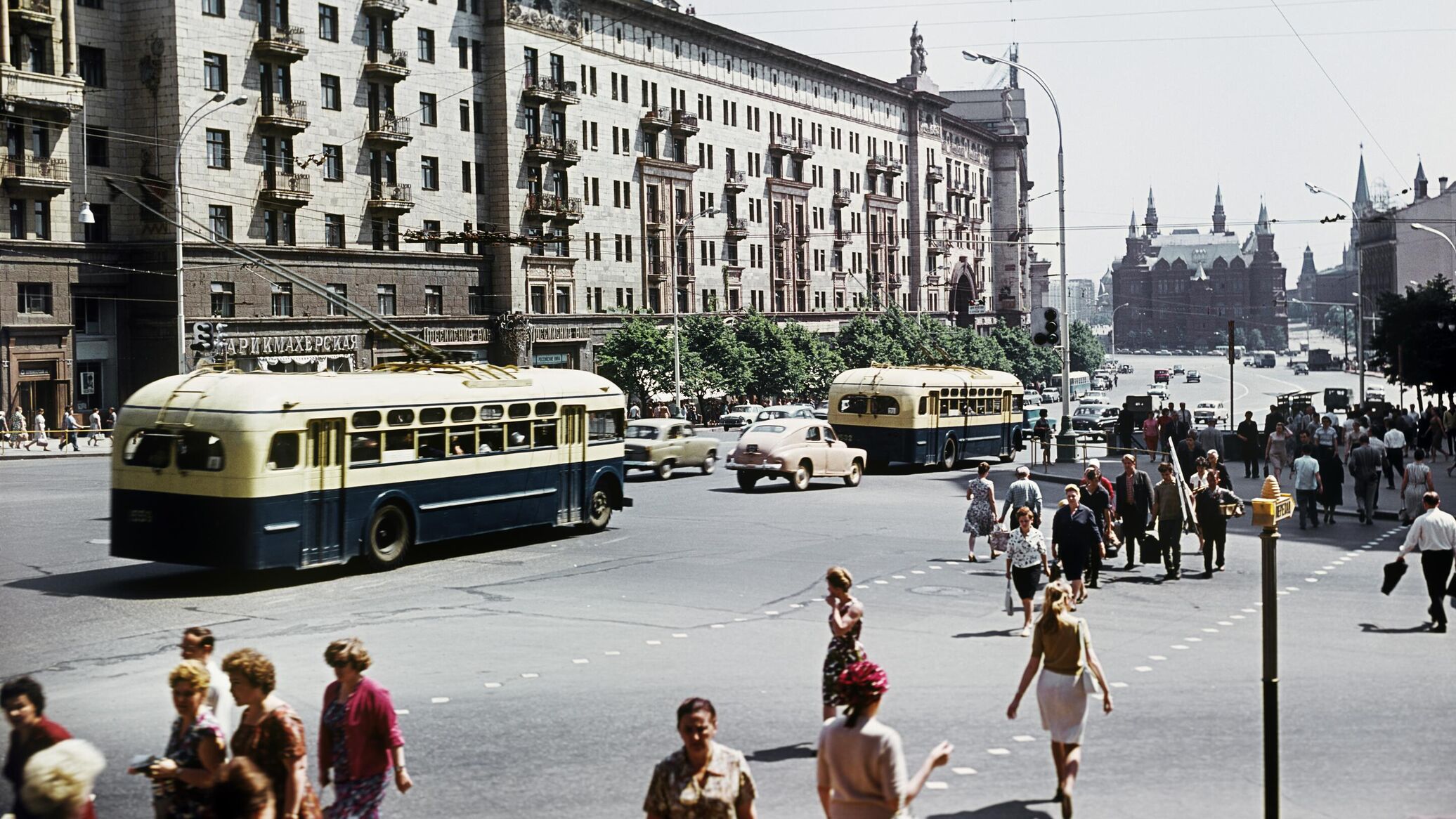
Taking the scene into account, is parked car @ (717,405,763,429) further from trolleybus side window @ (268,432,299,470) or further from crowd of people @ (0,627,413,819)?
crowd of people @ (0,627,413,819)

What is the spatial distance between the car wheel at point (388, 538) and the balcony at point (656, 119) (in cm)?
6204

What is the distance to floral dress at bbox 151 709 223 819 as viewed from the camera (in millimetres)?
7328

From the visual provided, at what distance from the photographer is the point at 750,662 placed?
14.6 metres

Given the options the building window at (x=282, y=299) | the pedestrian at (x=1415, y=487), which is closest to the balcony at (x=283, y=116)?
the building window at (x=282, y=299)

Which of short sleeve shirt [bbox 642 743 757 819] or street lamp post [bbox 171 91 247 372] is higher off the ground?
street lamp post [bbox 171 91 247 372]

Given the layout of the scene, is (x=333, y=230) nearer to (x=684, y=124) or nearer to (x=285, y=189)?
(x=285, y=189)

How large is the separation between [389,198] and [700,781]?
5910 cm

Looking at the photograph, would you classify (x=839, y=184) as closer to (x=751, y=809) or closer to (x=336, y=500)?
(x=336, y=500)

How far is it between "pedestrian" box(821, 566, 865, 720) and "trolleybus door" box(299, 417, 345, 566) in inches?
394

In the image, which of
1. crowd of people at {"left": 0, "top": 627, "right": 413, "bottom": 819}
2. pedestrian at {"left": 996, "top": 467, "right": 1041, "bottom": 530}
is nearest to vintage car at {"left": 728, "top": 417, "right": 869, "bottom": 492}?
pedestrian at {"left": 996, "top": 467, "right": 1041, "bottom": 530}

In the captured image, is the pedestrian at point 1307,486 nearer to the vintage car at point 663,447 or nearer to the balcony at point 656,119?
the vintage car at point 663,447

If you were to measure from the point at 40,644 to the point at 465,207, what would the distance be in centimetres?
5553

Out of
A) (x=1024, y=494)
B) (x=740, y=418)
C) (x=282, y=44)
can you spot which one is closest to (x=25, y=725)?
(x=1024, y=494)

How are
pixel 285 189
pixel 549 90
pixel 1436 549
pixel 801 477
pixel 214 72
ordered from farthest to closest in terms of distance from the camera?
1. pixel 549 90
2. pixel 285 189
3. pixel 214 72
4. pixel 801 477
5. pixel 1436 549
